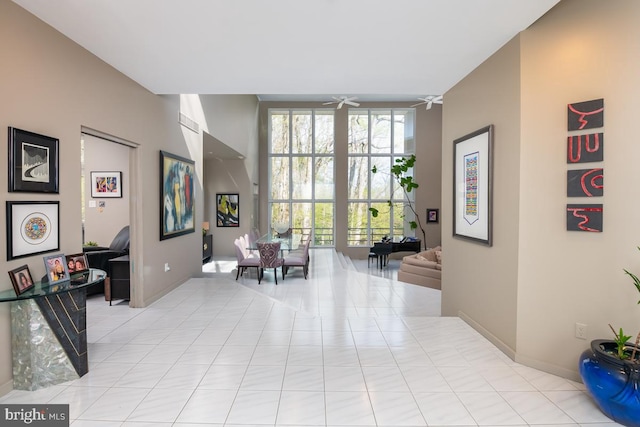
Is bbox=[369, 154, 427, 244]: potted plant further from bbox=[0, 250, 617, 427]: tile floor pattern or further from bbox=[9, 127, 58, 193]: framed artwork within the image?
bbox=[9, 127, 58, 193]: framed artwork

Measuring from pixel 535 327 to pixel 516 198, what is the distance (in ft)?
3.55

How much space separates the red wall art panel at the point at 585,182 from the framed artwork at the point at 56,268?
4.00 metres

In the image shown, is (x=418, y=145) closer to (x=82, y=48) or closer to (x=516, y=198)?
(x=516, y=198)

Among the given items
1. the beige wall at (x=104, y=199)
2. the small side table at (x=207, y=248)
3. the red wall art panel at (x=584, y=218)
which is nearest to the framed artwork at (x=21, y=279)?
the red wall art panel at (x=584, y=218)

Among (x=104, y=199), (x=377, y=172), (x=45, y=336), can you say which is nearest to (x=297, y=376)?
(x=45, y=336)

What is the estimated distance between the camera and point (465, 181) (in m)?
3.86

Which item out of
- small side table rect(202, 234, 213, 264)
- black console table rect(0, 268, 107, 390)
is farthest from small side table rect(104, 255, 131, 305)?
small side table rect(202, 234, 213, 264)

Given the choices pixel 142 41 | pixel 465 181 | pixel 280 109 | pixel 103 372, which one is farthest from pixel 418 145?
pixel 103 372

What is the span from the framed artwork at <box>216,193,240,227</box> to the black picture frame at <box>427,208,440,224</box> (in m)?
6.60

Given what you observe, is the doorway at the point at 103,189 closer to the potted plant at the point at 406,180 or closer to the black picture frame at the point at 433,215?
the potted plant at the point at 406,180

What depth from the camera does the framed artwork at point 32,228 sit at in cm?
249

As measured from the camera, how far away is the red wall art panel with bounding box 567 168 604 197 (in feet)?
8.28

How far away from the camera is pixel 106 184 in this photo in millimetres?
6434

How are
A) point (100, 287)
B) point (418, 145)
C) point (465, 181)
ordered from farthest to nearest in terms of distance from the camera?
point (418, 145) < point (100, 287) < point (465, 181)
